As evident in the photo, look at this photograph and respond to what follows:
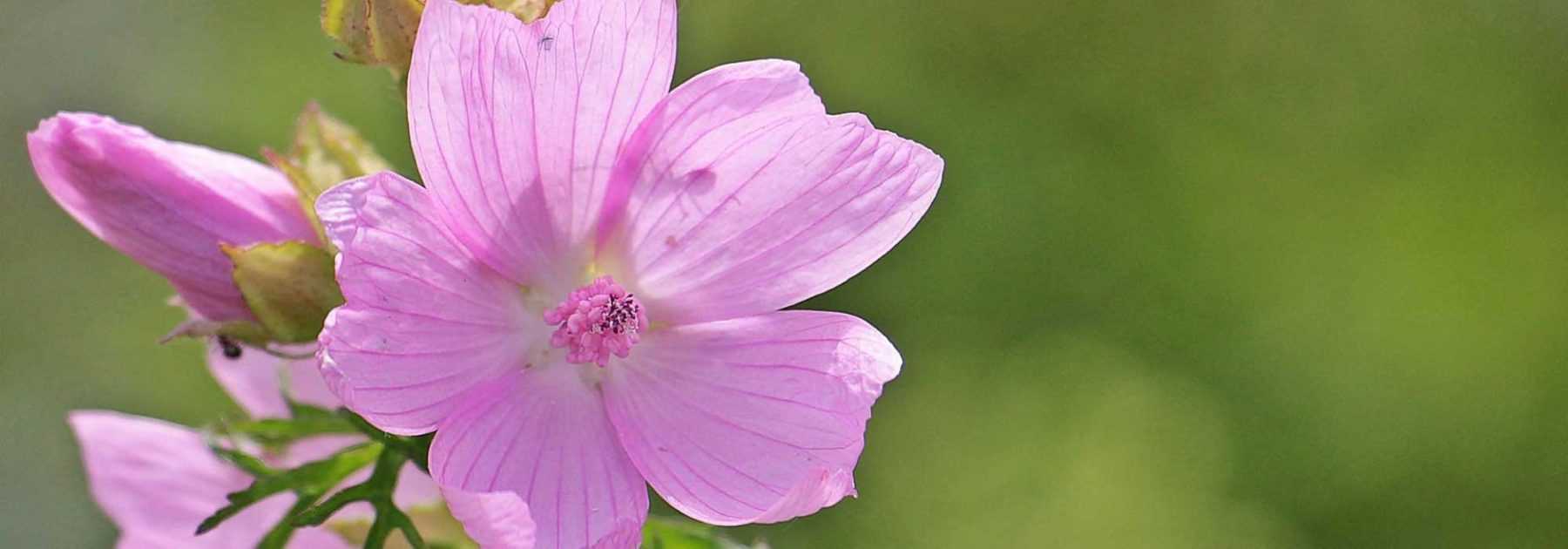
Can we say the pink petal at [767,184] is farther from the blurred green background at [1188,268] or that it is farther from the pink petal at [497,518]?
the blurred green background at [1188,268]

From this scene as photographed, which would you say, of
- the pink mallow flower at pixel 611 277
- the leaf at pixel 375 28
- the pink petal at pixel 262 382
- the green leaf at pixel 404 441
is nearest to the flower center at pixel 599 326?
the pink mallow flower at pixel 611 277

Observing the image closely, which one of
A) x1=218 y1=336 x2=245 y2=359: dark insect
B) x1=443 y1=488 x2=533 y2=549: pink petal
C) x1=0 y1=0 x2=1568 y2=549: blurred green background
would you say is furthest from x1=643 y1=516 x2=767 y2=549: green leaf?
x1=0 y1=0 x2=1568 y2=549: blurred green background

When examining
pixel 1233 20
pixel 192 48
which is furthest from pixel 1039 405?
pixel 192 48

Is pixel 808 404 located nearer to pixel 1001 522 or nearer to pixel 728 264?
pixel 728 264

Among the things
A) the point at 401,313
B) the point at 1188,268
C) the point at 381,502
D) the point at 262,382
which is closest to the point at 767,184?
the point at 401,313

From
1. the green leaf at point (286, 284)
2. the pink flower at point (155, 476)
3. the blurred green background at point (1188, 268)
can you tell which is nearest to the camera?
the green leaf at point (286, 284)

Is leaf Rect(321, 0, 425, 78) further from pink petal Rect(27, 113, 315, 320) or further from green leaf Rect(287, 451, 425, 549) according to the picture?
green leaf Rect(287, 451, 425, 549)

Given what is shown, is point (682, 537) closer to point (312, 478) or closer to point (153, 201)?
point (312, 478)
